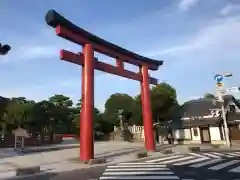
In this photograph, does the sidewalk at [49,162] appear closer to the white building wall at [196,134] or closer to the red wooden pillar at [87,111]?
the red wooden pillar at [87,111]

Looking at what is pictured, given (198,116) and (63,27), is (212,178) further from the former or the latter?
(198,116)

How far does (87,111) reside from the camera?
14.8 metres

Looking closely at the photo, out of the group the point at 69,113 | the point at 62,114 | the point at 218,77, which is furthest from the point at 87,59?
the point at 69,113

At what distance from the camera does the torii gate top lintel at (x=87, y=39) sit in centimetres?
1409

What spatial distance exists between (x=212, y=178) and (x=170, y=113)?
29595mm

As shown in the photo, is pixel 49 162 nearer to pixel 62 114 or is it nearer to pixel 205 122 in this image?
pixel 205 122

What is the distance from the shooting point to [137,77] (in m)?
20.2

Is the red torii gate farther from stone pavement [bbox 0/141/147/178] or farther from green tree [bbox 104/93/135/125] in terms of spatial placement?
green tree [bbox 104/93/135/125]

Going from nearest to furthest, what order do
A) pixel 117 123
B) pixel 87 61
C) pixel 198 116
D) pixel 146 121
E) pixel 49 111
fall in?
pixel 87 61 → pixel 146 121 → pixel 198 116 → pixel 49 111 → pixel 117 123

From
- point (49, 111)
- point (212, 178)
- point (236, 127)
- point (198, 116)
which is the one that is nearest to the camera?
point (212, 178)

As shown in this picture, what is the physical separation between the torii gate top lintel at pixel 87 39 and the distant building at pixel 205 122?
13.9m

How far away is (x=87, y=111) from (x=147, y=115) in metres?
6.46

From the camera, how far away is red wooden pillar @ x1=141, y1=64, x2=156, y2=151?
773 inches

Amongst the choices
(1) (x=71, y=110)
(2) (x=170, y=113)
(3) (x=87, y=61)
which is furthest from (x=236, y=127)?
(1) (x=71, y=110)
